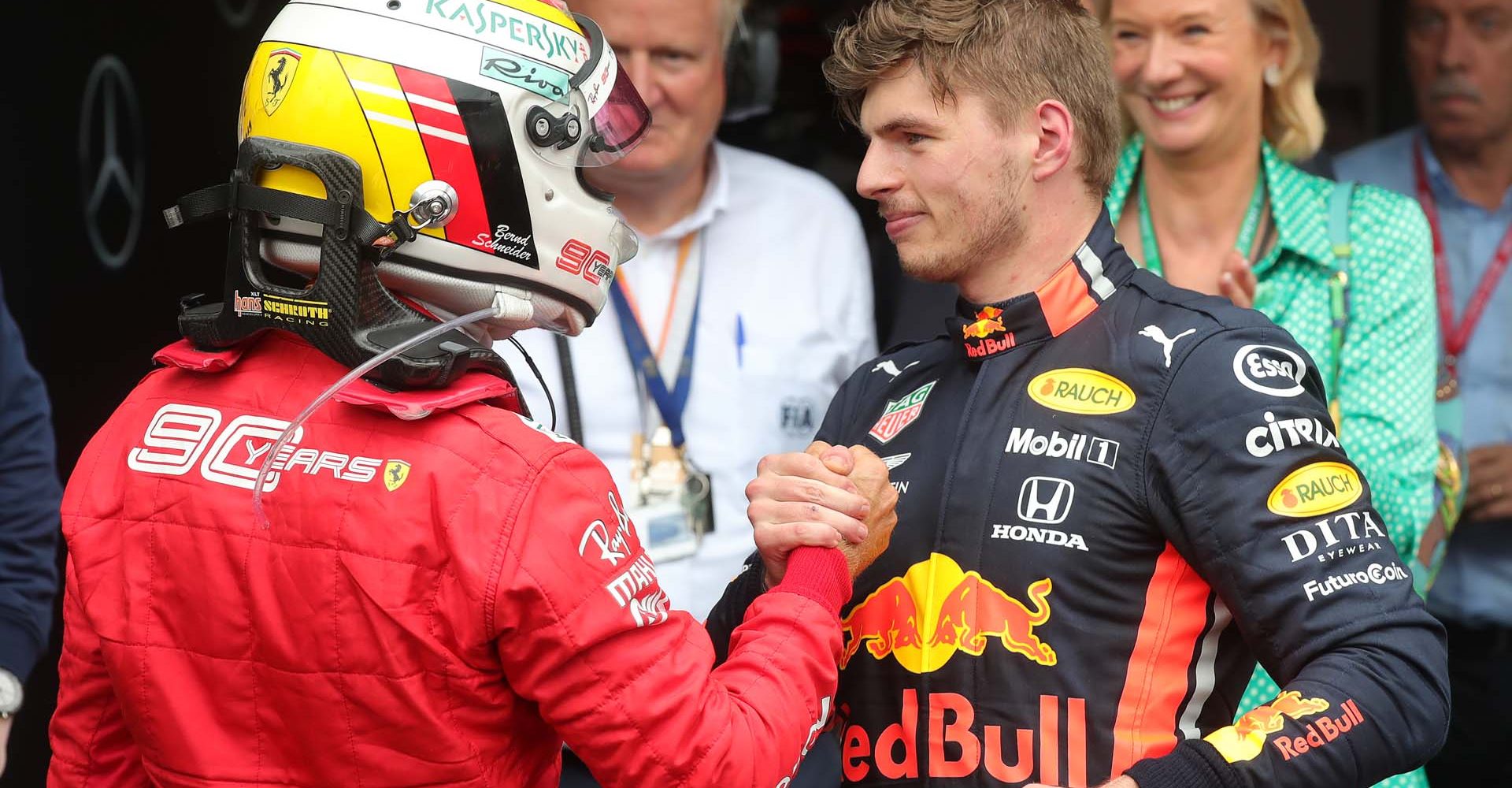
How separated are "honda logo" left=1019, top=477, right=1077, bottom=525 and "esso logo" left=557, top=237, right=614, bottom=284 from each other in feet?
1.91

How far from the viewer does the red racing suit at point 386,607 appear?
4.98 feet

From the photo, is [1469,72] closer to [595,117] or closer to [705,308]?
[705,308]

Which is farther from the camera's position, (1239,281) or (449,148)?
(1239,281)

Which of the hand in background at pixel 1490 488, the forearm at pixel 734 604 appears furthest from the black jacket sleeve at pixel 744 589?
the hand in background at pixel 1490 488

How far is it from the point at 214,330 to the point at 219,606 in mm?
296

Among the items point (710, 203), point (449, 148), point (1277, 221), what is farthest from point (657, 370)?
point (449, 148)

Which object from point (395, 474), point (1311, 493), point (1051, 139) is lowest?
point (1311, 493)

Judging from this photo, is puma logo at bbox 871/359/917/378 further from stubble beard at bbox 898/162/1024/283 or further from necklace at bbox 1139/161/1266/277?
necklace at bbox 1139/161/1266/277

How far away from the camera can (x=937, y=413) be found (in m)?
2.06

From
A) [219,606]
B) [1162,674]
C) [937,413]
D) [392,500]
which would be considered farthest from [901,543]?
[219,606]

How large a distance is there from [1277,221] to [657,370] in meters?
1.20

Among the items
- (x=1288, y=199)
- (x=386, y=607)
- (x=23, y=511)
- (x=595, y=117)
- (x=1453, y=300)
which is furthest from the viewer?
(x=1453, y=300)

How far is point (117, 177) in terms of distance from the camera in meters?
3.74

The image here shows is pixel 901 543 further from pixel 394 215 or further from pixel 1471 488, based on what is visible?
pixel 1471 488
